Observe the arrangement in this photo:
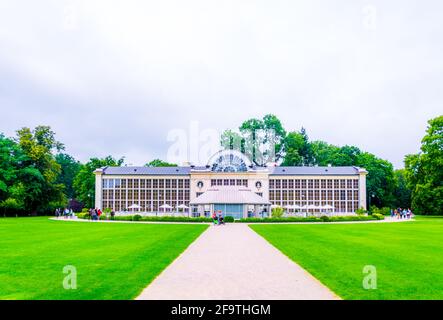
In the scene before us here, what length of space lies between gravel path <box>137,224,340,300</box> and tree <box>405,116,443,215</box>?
51.4 m

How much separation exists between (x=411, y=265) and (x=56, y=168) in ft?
229

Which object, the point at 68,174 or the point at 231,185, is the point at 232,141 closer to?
the point at 231,185

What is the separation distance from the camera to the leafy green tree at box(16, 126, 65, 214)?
225ft

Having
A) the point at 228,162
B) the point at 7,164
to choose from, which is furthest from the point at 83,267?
the point at 228,162

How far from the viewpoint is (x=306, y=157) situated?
314 feet

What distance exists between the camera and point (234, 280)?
11.7 metres

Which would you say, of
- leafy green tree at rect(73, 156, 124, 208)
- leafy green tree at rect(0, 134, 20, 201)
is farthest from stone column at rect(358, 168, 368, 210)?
leafy green tree at rect(0, 134, 20, 201)

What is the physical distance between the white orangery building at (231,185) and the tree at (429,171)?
1059 centimetres

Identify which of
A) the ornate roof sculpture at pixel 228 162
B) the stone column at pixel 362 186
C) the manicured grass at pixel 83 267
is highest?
the ornate roof sculpture at pixel 228 162

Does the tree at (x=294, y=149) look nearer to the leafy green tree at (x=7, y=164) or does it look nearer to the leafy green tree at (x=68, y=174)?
the leafy green tree at (x=7, y=164)

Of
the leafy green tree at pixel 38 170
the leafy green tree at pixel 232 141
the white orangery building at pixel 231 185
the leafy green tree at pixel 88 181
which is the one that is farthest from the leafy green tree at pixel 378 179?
the leafy green tree at pixel 38 170

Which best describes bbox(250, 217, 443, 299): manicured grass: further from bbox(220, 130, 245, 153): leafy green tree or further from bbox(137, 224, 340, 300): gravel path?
bbox(220, 130, 245, 153): leafy green tree

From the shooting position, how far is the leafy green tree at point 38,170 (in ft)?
225

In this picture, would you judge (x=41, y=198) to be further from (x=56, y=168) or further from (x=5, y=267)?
(x=5, y=267)
